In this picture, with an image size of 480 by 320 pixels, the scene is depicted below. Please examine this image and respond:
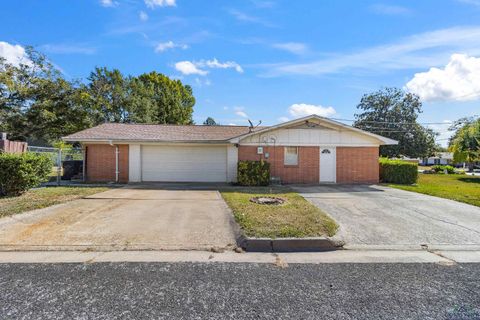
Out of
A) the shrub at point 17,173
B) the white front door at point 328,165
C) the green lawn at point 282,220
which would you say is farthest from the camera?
the white front door at point 328,165

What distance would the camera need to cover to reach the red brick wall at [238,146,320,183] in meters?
13.1

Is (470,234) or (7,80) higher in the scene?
(7,80)

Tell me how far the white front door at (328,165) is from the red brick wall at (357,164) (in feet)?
0.75

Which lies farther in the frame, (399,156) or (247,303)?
(399,156)

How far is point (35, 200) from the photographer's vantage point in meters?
Answer: 7.79

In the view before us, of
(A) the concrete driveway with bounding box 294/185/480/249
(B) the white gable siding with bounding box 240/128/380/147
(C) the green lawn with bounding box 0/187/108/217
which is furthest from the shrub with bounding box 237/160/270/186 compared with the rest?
(C) the green lawn with bounding box 0/187/108/217

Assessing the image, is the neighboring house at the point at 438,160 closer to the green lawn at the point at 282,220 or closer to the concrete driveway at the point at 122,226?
the green lawn at the point at 282,220

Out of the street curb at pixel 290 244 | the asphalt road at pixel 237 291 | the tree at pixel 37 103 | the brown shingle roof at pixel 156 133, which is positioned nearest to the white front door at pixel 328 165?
the brown shingle roof at pixel 156 133

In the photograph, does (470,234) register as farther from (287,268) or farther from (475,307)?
(287,268)

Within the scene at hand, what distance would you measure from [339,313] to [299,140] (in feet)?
36.3

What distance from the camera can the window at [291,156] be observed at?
525 inches

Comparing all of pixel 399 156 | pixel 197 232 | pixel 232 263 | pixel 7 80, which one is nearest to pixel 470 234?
pixel 232 263

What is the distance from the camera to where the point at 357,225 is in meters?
5.86

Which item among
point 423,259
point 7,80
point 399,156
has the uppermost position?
point 7,80
